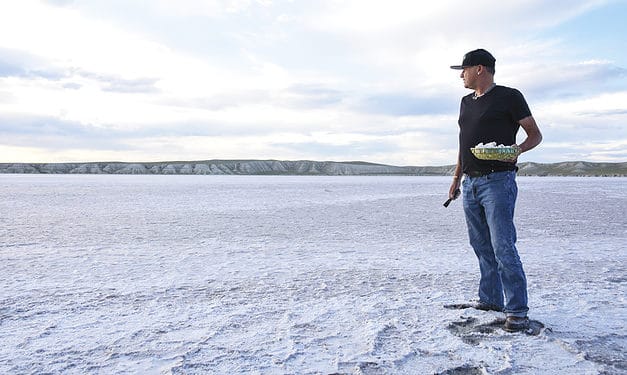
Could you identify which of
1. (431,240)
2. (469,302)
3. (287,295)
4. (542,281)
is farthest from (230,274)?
(431,240)

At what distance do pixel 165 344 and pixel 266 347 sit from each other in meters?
0.64

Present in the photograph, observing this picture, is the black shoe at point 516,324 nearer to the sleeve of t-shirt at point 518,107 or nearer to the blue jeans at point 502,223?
the blue jeans at point 502,223

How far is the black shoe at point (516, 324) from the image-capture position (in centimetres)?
312

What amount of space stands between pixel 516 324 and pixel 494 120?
4.63 feet

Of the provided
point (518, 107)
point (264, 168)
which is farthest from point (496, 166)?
point (264, 168)

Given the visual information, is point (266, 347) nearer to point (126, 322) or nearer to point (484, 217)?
point (126, 322)

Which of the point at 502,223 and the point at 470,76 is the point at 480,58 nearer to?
the point at 470,76

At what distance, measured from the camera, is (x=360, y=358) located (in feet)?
8.76

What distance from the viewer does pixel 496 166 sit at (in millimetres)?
3268

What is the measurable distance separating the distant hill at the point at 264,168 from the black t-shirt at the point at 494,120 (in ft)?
418

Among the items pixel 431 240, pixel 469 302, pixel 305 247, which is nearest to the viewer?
pixel 469 302

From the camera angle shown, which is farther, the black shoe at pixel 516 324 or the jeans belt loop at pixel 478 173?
the jeans belt loop at pixel 478 173

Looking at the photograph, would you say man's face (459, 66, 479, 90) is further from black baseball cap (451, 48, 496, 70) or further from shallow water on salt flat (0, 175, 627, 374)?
shallow water on salt flat (0, 175, 627, 374)

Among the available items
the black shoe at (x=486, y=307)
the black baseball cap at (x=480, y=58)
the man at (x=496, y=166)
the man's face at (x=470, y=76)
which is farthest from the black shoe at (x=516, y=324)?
the black baseball cap at (x=480, y=58)
